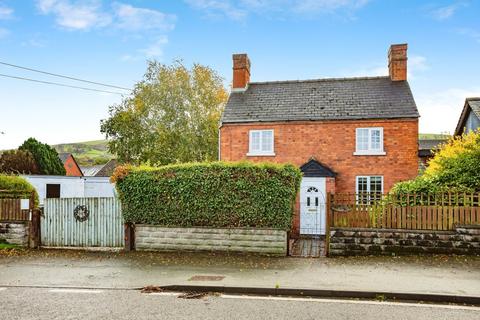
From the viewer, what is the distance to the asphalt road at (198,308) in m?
6.62

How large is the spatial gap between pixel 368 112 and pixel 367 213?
10.5 metres

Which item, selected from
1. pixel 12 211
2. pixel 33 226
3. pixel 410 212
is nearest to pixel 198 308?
pixel 410 212

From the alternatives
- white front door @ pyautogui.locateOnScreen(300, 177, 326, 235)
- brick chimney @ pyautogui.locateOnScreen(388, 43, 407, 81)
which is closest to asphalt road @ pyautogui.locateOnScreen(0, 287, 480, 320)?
white front door @ pyautogui.locateOnScreen(300, 177, 326, 235)

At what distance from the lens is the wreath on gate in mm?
14000

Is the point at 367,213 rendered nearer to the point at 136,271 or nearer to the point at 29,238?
the point at 136,271

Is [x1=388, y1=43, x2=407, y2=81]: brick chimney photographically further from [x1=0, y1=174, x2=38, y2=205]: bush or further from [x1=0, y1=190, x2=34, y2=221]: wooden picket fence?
[x1=0, y1=190, x2=34, y2=221]: wooden picket fence

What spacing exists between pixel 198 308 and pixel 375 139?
52.7 feet

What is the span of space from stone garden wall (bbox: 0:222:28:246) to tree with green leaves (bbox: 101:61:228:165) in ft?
65.0

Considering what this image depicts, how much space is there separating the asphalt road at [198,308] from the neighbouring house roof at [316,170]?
43.0ft

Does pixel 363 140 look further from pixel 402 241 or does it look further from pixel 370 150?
pixel 402 241

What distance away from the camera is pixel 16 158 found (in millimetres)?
40031

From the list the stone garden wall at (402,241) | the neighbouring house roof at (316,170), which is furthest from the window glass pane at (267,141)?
the stone garden wall at (402,241)

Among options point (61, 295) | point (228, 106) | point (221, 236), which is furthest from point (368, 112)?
point (61, 295)

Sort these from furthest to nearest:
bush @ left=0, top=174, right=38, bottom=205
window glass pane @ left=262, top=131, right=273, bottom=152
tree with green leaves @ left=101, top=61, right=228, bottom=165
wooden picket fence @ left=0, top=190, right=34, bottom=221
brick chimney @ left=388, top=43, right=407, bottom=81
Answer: tree with green leaves @ left=101, top=61, right=228, bottom=165
brick chimney @ left=388, top=43, right=407, bottom=81
window glass pane @ left=262, top=131, right=273, bottom=152
bush @ left=0, top=174, right=38, bottom=205
wooden picket fence @ left=0, top=190, right=34, bottom=221
